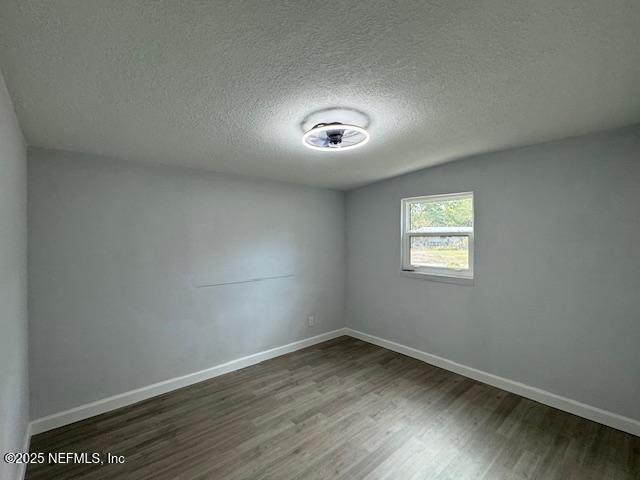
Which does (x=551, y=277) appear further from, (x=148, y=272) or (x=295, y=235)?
(x=148, y=272)

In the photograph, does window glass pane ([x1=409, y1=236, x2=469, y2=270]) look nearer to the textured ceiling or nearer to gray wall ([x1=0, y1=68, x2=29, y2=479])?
the textured ceiling

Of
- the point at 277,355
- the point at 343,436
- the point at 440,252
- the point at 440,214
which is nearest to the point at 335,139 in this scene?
the point at 440,214

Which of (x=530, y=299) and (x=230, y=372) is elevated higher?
(x=530, y=299)

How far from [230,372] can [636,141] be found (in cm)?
422

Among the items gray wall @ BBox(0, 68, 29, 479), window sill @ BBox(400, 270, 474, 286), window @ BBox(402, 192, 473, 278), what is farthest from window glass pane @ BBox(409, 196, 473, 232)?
gray wall @ BBox(0, 68, 29, 479)

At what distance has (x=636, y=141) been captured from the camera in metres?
2.09

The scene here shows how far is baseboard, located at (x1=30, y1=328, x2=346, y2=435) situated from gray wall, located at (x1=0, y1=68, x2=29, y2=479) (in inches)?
9.8

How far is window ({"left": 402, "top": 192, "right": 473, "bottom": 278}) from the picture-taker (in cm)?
313

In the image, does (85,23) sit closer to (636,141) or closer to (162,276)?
(162,276)

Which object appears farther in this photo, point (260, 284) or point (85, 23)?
point (260, 284)

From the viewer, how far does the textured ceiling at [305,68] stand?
102 centimetres

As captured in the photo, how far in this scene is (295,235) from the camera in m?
3.80

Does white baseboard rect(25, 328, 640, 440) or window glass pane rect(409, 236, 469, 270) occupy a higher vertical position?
window glass pane rect(409, 236, 469, 270)

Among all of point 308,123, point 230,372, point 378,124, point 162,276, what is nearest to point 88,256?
point 162,276
